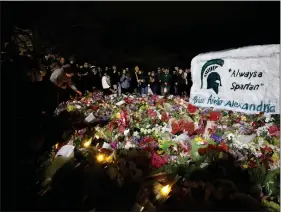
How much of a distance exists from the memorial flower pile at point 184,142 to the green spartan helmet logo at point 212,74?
0.70m

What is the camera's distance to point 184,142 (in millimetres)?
5793

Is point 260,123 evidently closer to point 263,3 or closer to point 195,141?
point 195,141

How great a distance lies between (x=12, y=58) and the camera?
8.50 ft

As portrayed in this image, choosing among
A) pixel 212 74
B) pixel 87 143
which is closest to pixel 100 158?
pixel 87 143

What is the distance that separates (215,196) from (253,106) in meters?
3.01

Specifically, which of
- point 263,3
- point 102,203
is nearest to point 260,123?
point 263,3

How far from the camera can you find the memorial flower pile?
4816 millimetres

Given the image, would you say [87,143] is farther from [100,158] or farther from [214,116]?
[214,116]

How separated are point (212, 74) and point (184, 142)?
2.58m

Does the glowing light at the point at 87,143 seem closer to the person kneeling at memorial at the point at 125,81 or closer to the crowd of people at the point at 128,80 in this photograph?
the crowd of people at the point at 128,80

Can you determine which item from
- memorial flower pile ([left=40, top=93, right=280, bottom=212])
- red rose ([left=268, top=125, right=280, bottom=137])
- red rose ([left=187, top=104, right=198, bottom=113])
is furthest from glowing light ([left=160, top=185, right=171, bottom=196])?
red rose ([left=187, top=104, right=198, bottom=113])

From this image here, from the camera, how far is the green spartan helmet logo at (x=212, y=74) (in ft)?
23.7

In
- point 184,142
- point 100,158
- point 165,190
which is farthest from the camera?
point 184,142

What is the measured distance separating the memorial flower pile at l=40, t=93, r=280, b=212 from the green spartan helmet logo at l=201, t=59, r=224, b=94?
2.30ft
